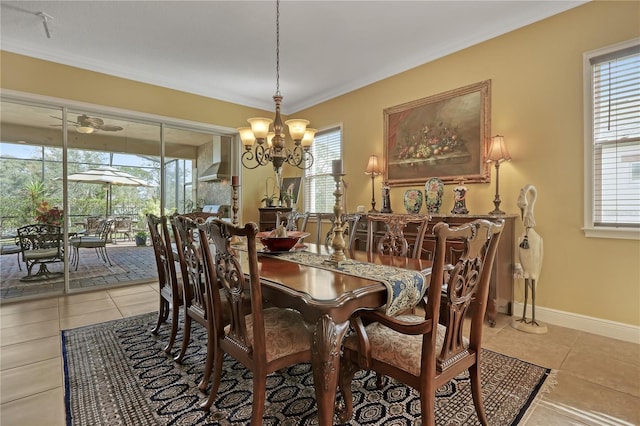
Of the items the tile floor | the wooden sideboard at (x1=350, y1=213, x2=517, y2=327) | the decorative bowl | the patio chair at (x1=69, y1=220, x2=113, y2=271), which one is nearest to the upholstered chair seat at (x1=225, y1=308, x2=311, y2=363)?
the decorative bowl

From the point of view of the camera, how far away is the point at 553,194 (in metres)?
2.81

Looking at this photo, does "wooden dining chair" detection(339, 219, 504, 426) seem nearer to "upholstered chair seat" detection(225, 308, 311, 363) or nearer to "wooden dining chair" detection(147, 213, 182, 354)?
"upholstered chair seat" detection(225, 308, 311, 363)

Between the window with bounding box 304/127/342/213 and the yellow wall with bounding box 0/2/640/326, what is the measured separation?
1.46 metres

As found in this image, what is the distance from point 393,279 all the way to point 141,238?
429 cm

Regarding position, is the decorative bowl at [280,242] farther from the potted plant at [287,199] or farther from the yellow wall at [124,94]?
the yellow wall at [124,94]

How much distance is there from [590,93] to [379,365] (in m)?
2.94

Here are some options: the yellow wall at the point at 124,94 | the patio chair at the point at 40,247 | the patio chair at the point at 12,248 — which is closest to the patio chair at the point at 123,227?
the patio chair at the point at 40,247

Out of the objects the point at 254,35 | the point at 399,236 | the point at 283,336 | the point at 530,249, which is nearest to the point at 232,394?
the point at 283,336

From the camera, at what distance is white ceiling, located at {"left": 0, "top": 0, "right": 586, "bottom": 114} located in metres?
2.85

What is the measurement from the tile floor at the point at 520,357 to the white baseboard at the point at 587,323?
0.25ft

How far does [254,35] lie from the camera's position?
333cm

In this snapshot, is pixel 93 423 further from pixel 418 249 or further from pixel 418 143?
pixel 418 143

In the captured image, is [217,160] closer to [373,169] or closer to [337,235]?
[373,169]

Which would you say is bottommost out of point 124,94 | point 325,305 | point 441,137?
point 325,305
